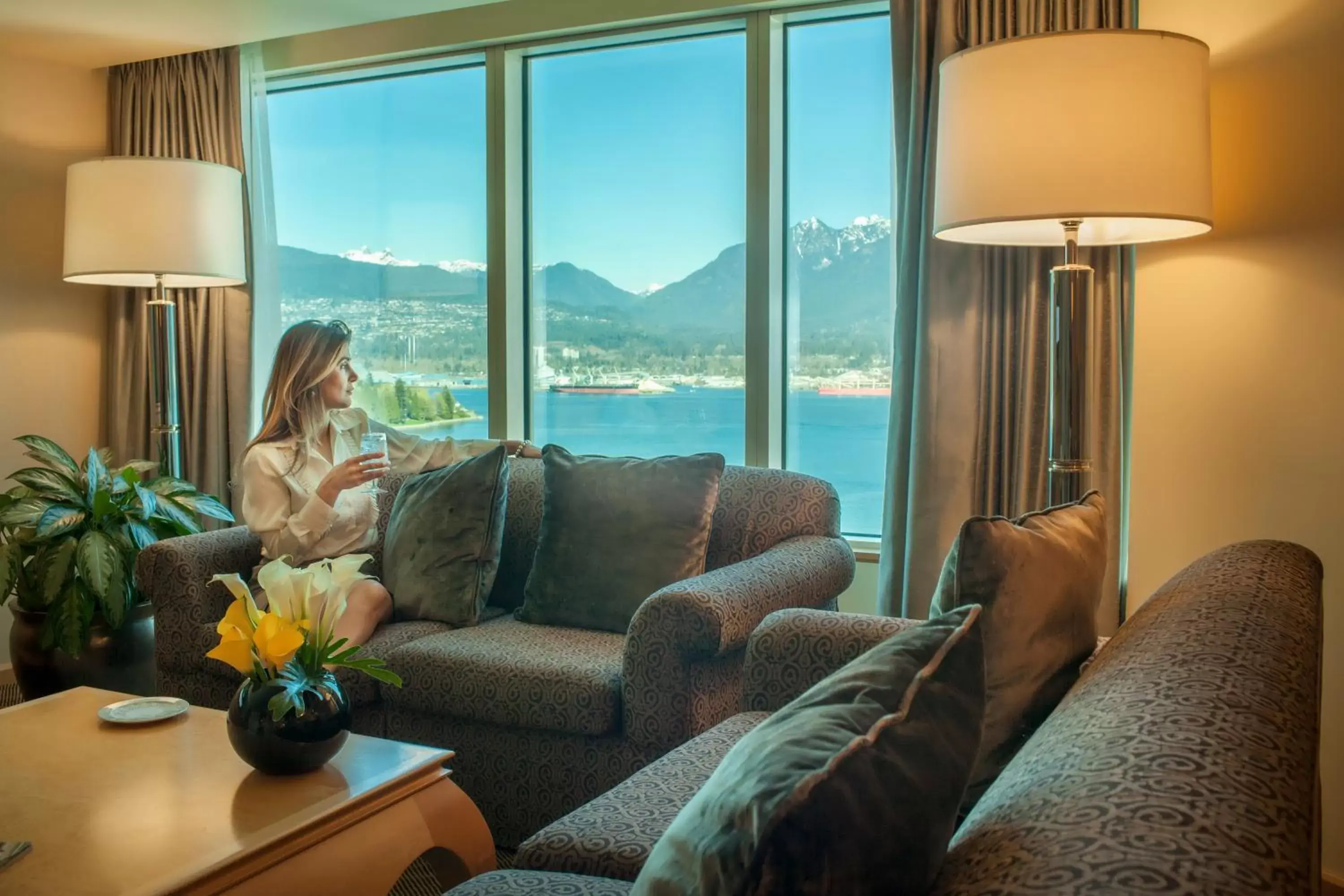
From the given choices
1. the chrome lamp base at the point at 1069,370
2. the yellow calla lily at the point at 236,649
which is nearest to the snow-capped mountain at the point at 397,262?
the chrome lamp base at the point at 1069,370

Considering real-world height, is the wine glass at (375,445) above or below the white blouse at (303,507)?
above

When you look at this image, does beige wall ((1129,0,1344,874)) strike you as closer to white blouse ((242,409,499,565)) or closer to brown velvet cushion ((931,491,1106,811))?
brown velvet cushion ((931,491,1106,811))

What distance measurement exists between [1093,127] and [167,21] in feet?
10.7

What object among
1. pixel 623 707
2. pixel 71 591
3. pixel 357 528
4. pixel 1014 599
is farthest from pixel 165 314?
pixel 1014 599

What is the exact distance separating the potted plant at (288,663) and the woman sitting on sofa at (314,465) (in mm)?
1046

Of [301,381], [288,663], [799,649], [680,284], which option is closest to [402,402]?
[301,381]

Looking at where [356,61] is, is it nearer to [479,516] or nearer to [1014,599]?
[479,516]

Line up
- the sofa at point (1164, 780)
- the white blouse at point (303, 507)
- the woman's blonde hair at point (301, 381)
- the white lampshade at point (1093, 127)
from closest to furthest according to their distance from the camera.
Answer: the sofa at point (1164, 780) < the white lampshade at point (1093, 127) < the white blouse at point (303, 507) < the woman's blonde hair at point (301, 381)

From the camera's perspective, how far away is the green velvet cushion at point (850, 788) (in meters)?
0.69

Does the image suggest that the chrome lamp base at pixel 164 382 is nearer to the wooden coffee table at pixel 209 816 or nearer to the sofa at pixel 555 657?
the sofa at pixel 555 657

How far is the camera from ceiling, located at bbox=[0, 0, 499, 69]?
3.72 meters

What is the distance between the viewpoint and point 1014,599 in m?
1.33

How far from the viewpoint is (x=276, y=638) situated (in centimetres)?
181

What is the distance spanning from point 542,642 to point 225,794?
1023mm
